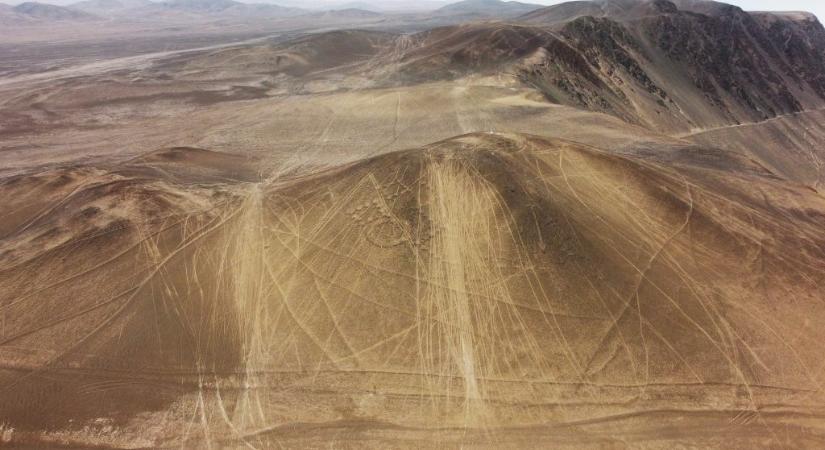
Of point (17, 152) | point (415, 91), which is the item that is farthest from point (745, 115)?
point (17, 152)

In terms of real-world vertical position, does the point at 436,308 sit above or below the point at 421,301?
below

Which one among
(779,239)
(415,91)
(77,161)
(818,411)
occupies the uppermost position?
(415,91)

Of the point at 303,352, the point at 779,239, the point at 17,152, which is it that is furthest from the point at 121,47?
the point at 779,239

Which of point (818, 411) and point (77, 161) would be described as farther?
point (77, 161)

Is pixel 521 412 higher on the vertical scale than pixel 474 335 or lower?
lower

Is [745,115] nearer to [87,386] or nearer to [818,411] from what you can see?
[818,411]

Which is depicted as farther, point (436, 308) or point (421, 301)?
point (421, 301)

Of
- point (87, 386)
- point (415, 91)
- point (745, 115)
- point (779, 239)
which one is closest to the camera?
point (87, 386)

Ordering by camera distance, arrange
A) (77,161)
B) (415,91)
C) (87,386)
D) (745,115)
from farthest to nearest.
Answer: (745,115)
(415,91)
(77,161)
(87,386)

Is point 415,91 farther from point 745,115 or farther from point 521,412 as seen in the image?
point 745,115
